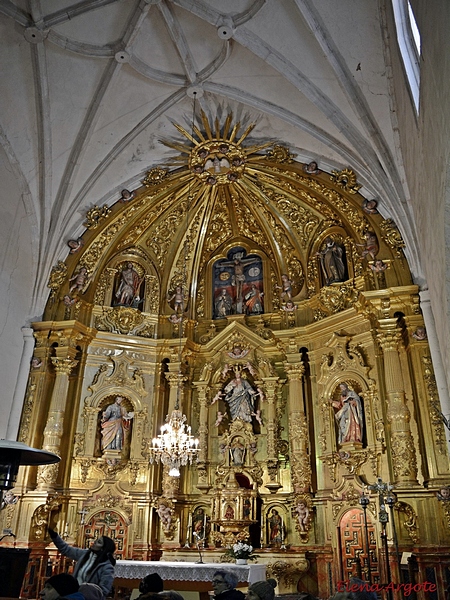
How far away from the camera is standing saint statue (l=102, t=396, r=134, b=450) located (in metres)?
13.4

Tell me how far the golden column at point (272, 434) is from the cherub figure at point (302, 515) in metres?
0.87

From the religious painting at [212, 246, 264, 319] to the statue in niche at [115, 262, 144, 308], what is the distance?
221cm

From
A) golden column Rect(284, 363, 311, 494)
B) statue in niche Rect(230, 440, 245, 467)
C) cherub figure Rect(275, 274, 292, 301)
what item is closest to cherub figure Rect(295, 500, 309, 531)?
golden column Rect(284, 363, 311, 494)

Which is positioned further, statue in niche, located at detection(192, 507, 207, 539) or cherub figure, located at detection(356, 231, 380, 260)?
statue in niche, located at detection(192, 507, 207, 539)

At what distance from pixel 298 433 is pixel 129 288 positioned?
606 cm

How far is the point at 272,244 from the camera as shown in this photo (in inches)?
607

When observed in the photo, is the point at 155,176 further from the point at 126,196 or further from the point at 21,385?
the point at 21,385

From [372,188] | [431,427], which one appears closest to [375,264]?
[372,188]

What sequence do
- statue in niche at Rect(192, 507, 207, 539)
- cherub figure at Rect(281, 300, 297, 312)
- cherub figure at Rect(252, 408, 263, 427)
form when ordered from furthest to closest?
cherub figure at Rect(281, 300, 297, 312) < cherub figure at Rect(252, 408, 263, 427) < statue in niche at Rect(192, 507, 207, 539)

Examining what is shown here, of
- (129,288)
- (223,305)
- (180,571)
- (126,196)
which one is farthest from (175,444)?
(126,196)

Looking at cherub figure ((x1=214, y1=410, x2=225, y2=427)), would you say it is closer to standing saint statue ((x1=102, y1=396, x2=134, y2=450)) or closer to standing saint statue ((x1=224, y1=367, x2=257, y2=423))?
standing saint statue ((x1=224, y1=367, x2=257, y2=423))

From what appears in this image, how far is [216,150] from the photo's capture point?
14016mm

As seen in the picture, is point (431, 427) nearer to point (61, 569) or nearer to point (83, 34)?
point (61, 569)

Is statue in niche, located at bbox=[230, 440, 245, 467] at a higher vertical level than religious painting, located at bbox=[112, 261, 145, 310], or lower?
lower
